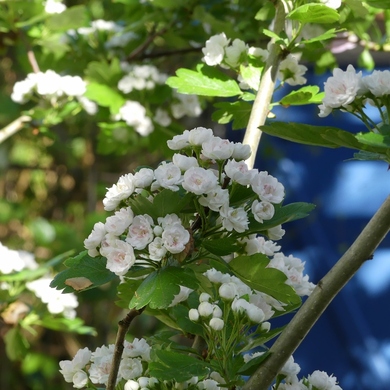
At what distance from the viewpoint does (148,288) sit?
640 mm

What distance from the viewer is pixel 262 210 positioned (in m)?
0.66

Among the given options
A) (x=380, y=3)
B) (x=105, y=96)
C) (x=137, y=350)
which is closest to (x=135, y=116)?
(x=105, y=96)

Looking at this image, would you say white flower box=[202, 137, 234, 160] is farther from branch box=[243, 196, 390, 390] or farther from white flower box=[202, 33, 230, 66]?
white flower box=[202, 33, 230, 66]

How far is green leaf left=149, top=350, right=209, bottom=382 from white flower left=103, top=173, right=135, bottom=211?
0.16 metres

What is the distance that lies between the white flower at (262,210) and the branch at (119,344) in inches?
6.0

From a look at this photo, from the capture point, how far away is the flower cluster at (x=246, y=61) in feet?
3.09

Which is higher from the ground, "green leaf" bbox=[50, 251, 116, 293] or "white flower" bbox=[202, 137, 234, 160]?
"white flower" bbox=[202, 137, 234, 160]

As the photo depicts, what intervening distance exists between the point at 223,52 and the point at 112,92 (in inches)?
23.3

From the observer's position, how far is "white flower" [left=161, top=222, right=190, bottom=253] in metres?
0.63

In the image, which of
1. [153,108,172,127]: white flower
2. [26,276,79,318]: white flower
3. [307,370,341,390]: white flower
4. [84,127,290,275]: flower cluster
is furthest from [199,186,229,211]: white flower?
[153,108,172,127]: white flower

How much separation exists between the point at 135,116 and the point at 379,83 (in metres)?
0.84

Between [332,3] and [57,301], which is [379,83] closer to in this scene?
[332,3]

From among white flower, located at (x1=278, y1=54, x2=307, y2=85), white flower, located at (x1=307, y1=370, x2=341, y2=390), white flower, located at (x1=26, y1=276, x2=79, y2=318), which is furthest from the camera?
white flower, located at (x1=26, y1=276, x2=79, y2=318)

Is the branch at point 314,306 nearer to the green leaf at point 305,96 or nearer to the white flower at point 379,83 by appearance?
the white flower at point 379,83
